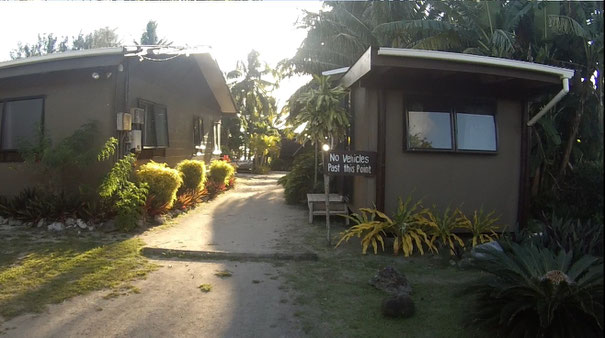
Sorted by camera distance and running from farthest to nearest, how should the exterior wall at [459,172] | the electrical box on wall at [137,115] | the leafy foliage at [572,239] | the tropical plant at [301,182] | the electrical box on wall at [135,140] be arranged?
the tropical plant at [301,182]
the electrical box on wall at [137,115]
the electrical box on wall at [135,140]
the exterior wall at [459,172]
the leafy foliage at [572,239]

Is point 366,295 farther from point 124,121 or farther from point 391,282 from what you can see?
point 124,121

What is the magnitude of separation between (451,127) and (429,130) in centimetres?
38

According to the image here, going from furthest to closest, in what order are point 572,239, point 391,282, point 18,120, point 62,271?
point 18,120 < point 62,271 < point 391,282 < point 572,239

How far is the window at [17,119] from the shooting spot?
852 cm

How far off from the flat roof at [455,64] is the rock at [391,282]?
110 inches

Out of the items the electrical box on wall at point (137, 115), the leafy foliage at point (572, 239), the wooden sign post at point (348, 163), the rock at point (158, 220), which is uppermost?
the electrical box on wall at point (137, 115)

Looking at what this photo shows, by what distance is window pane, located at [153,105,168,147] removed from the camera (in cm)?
1008

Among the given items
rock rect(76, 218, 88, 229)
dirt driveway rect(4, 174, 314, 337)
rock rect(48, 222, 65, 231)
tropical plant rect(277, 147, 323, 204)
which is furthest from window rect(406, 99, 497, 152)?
rock rect(48, 222, 65, 231)

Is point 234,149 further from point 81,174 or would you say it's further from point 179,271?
point 179,271

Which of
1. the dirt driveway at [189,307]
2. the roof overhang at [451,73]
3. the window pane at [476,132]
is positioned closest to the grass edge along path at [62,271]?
the dirt driveway at [189,307]

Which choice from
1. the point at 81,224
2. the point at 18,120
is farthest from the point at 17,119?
the point at 81,224

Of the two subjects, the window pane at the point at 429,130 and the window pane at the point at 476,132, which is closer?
the window pane at the point at 429,130

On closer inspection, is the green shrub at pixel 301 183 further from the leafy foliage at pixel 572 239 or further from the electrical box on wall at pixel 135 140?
the leafy foliage at pixel 572 239

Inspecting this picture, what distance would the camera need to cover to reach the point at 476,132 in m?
6.91
